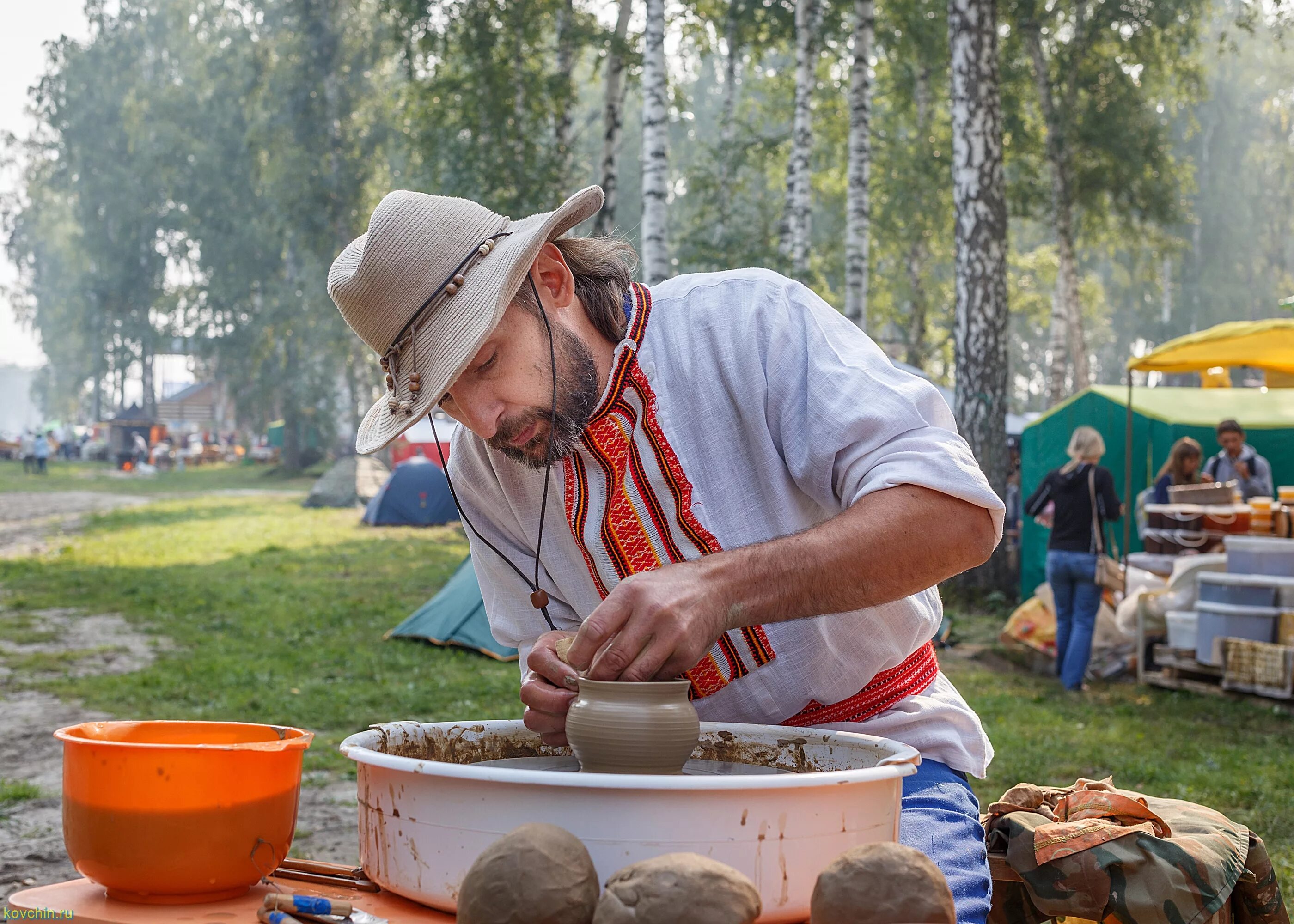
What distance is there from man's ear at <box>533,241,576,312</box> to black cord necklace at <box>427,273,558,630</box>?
0.02 meters

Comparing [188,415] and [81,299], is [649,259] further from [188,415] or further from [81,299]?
[188,415]

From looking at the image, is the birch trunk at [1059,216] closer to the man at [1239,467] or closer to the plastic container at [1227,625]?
the man at [1239,467]

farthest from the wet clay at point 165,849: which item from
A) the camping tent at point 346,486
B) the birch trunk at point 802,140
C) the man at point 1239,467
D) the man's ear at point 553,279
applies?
the camping tent at point 346,486

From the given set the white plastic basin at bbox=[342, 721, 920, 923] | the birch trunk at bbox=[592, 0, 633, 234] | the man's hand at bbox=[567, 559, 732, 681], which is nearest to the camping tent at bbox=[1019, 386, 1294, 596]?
the birch trunk at bbox=[592, 0, 633, 234]

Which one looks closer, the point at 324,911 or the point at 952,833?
the point at 324,911

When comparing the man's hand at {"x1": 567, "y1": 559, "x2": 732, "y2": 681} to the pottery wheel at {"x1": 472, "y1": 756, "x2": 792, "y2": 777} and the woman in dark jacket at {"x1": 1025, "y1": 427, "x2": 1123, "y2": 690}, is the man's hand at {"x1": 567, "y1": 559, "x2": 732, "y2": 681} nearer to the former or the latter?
the pottery wheel at {"x1": 472, "y1": 756, "x2": 792, "y2": 777}

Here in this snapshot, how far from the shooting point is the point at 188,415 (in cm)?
6819

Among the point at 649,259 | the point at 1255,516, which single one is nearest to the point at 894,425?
the point at 1255,516

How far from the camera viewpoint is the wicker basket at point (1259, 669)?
283 inches

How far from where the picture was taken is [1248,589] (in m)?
7.26

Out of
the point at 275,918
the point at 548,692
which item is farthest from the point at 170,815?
the point at 548,692

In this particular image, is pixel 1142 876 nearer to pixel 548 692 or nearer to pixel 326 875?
pixel 548 692

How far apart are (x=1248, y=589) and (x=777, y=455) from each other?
6.44 m

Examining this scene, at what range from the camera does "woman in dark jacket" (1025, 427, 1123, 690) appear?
25.9 feet
